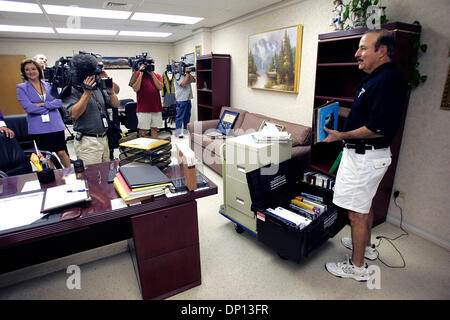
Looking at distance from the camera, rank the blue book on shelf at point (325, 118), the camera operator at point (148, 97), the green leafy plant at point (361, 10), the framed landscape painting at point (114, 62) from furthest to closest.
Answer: the framed landscape painting at point (114, 62) < the camera operator at point (148, 97) < the green leafy plant at point (361, 10) < the blue book on shelf at point (325, 118)

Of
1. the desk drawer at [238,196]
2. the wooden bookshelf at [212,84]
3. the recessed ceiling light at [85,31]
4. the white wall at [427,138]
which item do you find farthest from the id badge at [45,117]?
the recessed ceiling light at [85,31]

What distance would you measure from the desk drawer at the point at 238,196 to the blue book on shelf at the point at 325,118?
75 cm

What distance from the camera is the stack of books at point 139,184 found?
54.2 inches

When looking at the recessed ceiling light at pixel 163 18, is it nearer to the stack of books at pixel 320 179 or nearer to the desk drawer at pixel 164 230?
the stack of books at pixel 320 179

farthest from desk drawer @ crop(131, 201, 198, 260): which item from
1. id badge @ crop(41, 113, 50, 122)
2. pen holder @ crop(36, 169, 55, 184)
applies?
id badge @ crop(41, 113, 50, 122)

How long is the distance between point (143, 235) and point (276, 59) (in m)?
3.28

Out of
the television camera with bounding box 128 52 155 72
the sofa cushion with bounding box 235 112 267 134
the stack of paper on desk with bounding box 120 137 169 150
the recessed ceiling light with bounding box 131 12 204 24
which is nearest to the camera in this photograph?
the stack of paper on desk with bounding box 120 137 169 150

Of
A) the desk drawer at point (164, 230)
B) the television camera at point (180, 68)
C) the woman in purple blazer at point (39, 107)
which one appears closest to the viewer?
the desk drawer at point (164, 230)

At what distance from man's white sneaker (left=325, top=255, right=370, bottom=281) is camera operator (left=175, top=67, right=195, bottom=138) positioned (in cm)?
458

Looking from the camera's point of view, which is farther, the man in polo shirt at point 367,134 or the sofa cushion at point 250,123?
the sofa cushion at point 250,123

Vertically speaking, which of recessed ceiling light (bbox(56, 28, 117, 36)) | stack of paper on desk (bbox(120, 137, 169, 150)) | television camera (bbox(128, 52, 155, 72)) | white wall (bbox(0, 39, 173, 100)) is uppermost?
recessed ceiling light (bbox(56, 28, 117, 36))

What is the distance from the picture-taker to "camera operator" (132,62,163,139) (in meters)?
3.86

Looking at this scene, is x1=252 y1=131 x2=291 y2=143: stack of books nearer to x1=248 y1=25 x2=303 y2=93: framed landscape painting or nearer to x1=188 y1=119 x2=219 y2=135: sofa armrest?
x1=248 y1=25 x2=303 y2=93: framed landscape painting

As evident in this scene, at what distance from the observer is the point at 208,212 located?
2.90 m
